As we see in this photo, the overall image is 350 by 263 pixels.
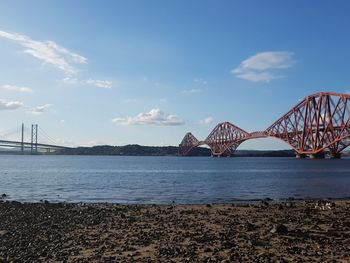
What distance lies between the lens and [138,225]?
18.7m

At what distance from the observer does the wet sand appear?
12.7m

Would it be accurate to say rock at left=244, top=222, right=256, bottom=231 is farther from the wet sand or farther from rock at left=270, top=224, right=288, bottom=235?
rock at left=270, top=224, right=288, bottom=235

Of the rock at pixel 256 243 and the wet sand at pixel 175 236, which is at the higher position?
the rock at pixel 256 243

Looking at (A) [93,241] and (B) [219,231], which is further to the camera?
(B) [219,231]

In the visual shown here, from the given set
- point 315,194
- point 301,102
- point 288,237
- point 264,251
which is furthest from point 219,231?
point 301,102

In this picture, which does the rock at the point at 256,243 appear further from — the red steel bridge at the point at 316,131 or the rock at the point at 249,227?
the red steel bridge at the point at 316,131

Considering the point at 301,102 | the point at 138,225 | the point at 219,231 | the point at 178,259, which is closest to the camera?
the point at 178,259

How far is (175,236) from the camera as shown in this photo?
15.8m

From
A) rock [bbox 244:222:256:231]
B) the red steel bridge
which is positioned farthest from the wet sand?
the red steel bridge

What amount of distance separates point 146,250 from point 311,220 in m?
9.01

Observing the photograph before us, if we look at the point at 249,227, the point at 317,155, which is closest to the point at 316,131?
the point at 317,155

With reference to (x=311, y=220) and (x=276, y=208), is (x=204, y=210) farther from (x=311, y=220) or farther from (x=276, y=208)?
(x=311, y=220)

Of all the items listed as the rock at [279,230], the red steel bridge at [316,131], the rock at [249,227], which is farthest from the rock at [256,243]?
the red steel bridge at [316,131]

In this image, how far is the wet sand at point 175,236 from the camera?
12.7m
